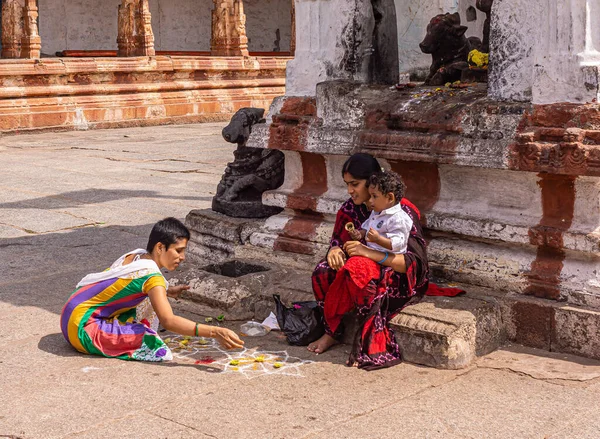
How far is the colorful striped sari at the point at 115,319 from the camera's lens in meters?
3.85

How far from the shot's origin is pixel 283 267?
487 centimetres

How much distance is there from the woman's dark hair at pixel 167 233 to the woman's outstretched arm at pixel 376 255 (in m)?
0.71

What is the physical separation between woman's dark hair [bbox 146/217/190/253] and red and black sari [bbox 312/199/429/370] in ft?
1.99

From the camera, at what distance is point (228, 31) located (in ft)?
59.1

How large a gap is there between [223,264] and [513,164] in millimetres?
1725

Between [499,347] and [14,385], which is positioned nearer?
[14,385]

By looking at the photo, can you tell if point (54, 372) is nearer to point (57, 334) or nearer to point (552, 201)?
point (57, 334)

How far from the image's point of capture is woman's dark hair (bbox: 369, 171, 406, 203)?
386cm

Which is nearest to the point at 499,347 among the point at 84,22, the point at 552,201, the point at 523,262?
the point at 523,262

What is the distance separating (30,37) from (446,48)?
433 inches

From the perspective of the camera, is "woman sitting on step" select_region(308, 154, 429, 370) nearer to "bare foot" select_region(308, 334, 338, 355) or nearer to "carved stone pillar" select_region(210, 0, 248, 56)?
"bare foot" select_region(308, 334, 338, 355)

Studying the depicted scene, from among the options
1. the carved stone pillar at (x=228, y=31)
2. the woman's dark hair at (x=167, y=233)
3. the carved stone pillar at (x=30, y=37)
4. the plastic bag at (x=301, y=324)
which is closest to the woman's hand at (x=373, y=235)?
the plastic bag at (x=301, y=324)

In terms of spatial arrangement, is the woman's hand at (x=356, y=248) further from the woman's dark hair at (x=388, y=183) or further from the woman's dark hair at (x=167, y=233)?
the woman's dark hair at (x=167, y=233)

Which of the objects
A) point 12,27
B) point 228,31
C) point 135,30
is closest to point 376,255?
point 12,27
